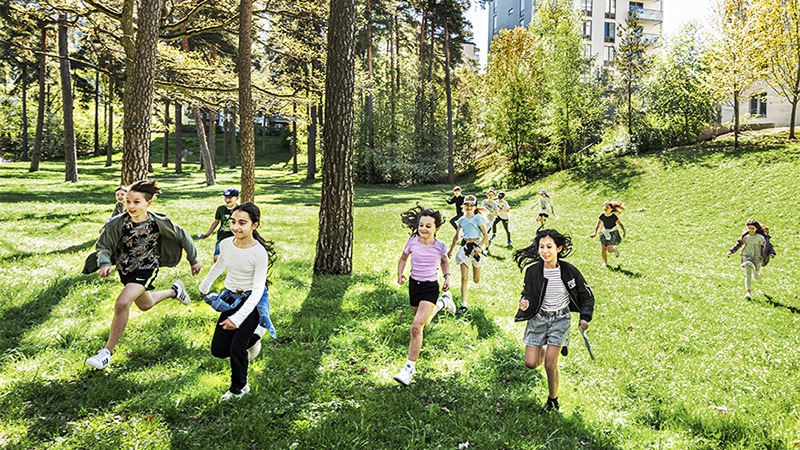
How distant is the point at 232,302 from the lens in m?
4.41

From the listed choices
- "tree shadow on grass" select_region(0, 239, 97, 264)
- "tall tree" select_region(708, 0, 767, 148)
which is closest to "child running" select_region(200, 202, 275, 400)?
"tree shadow on grass" select_region(0, 239, 97, 264)

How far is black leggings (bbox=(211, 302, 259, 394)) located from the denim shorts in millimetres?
2965

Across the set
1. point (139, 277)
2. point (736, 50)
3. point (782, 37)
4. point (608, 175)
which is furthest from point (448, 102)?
point (139, 277)

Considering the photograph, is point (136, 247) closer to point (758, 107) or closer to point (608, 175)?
point (608, 175)

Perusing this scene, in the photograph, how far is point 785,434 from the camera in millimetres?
4516

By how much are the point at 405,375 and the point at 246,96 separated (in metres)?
10.3

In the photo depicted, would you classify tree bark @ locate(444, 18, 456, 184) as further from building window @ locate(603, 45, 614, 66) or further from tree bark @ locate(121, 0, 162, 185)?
tree bark @ locate(121, 0, 162, 185)

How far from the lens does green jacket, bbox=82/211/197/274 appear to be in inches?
192

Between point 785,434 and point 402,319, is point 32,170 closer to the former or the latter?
point 402,319

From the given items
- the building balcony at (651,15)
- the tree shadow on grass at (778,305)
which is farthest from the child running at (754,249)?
the building balcony at (651,15)

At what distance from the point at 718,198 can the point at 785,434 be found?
19814 millimetres

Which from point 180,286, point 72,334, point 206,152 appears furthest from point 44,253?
point 206,152

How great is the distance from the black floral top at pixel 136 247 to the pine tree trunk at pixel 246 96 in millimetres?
7521

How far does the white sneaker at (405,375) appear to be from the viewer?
5.03 m
